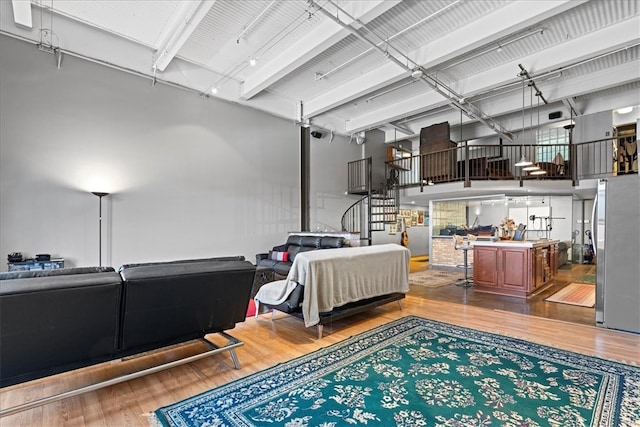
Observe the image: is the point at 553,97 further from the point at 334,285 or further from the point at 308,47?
the point at 334,285

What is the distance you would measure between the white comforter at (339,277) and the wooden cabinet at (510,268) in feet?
8.32

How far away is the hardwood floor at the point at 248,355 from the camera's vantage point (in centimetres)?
221

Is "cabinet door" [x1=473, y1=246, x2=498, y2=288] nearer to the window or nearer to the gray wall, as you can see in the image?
A: the gray wall

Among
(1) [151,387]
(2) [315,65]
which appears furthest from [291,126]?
(1) [151,387]

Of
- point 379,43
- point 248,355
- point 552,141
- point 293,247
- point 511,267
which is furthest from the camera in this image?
point 552,141

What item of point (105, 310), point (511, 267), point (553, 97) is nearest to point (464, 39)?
point (553, 97)

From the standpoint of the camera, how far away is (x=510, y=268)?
5895 mm

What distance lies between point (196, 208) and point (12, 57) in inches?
135

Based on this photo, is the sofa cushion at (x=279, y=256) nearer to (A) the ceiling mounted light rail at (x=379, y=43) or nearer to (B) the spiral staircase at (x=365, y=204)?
(B) the spiral staircase at (x=365, y=204)

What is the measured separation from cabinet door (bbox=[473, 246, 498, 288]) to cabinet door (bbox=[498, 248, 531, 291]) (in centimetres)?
11

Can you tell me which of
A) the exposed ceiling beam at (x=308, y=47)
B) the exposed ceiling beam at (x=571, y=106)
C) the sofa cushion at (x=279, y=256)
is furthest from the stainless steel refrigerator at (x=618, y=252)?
the sofa cushion at (x=279, y=256)

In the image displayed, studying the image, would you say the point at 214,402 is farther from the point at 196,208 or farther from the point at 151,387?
the point at 196,208

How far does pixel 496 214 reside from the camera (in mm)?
11641

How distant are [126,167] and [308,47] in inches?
148
